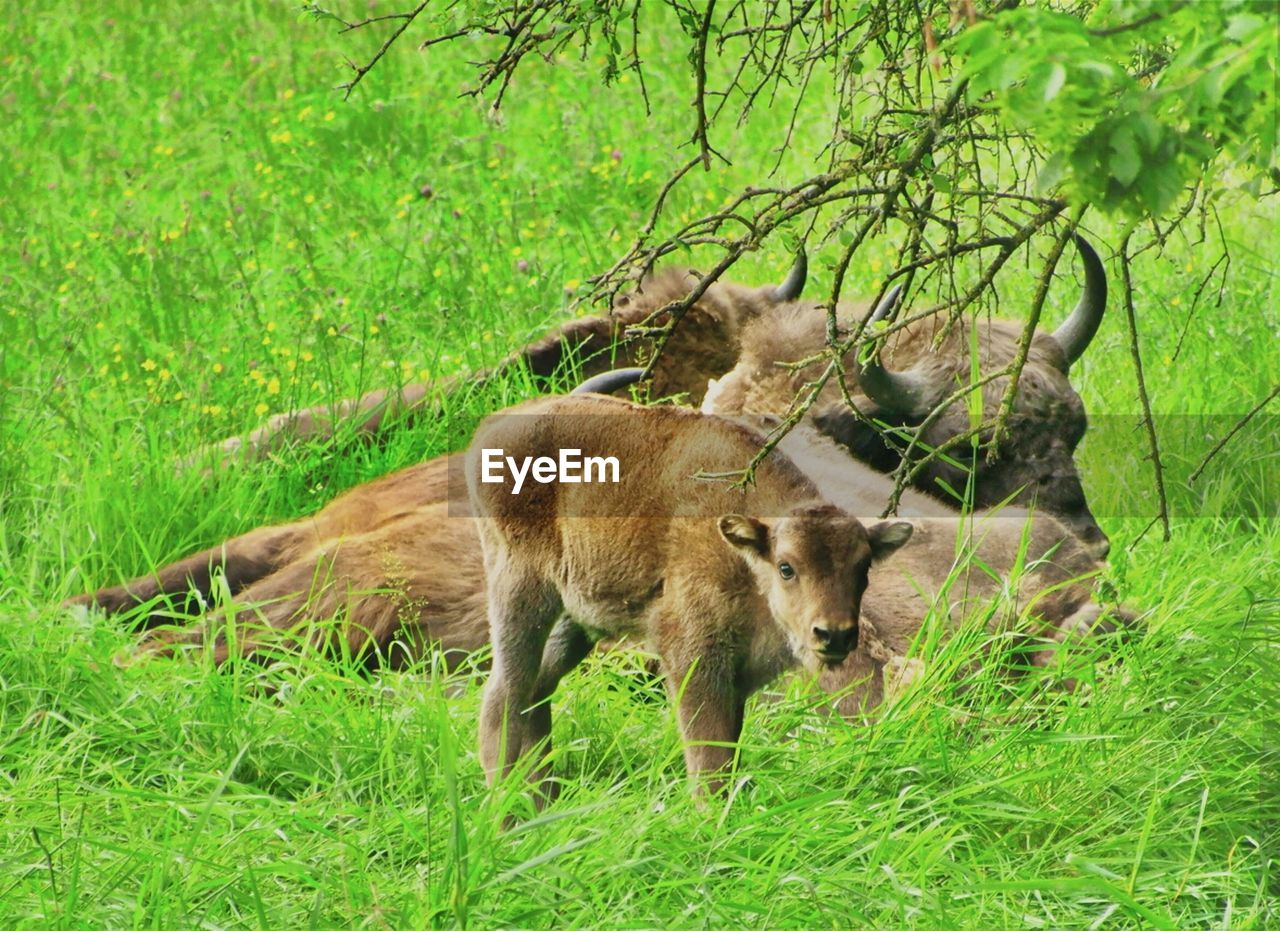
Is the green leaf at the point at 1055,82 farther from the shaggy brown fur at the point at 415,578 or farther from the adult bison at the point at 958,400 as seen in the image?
the adult bison at the point at 958,400

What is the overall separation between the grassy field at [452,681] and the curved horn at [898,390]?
0.81 meters

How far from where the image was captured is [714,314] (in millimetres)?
6230

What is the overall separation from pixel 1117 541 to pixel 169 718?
299 centimetres

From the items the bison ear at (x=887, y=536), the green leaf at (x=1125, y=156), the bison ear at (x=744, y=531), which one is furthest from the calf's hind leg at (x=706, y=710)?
the green leaf at (x=1125, y=156)

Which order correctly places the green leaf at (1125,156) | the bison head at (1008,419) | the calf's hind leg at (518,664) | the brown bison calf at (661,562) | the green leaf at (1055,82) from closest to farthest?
the green leaf at (1055,82) → the green leaf at (1125,156) → the brown bison calf at (661,562) → the calf's hind leg at (518,664) → the bison head at (1008,419)

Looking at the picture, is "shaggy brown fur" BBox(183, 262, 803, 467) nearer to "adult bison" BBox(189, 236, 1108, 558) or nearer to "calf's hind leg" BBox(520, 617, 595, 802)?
"adult bison" BBox(189, 236, 1108, 558)

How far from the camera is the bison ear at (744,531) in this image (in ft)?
11.8

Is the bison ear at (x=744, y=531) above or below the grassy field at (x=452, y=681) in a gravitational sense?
above

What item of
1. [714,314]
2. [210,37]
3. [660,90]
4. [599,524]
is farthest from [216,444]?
[210,37]

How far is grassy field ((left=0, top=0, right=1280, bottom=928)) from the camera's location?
3330mm

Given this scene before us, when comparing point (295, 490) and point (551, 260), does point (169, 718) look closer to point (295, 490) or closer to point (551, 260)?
point (295, 490)

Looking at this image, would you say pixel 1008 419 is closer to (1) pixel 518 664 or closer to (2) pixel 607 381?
(2) pixel 607 381

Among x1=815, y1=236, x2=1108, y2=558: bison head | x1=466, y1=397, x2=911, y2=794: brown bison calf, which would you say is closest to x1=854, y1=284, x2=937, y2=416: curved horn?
x1=815, y1=236, x2=1108, y2=558: bison head

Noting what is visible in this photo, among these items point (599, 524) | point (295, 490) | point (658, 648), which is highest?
point (599, 524)
